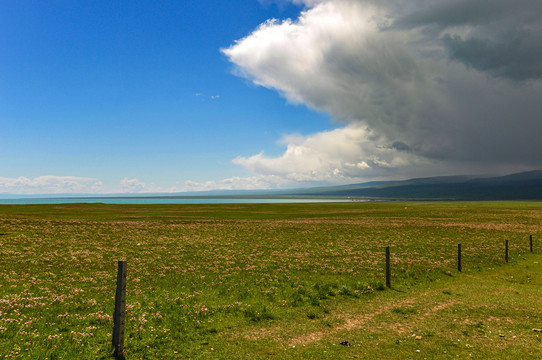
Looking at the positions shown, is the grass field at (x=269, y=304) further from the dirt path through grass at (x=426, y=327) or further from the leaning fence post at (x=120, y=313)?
the leaning fence post at (x=120, y=313)

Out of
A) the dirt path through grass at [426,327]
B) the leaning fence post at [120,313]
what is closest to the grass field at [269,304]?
the dirt path through grass at [426,327]

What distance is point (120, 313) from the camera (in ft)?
33.7

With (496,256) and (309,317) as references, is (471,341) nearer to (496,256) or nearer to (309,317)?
(309,317)

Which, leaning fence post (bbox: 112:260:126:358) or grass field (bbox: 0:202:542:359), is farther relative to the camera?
grass field (bbox: 0:202:542:359)

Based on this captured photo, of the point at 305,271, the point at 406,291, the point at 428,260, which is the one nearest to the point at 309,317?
the point at 406,291

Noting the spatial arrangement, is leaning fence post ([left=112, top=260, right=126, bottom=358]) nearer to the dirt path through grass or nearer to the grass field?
the grass field

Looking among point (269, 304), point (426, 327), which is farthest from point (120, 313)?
point (426, 327)

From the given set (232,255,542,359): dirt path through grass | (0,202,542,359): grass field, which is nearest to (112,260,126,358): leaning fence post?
(0,202,542,359): grass field

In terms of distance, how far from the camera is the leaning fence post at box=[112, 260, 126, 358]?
10031 millimetres

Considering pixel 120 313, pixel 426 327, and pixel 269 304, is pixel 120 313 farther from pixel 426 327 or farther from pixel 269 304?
pixel 426 327

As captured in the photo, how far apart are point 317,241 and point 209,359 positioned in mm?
34867

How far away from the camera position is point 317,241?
44.1 meters

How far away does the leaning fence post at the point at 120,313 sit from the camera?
32.9 ft

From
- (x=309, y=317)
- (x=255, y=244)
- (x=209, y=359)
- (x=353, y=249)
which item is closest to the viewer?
(x=209, y=359)
